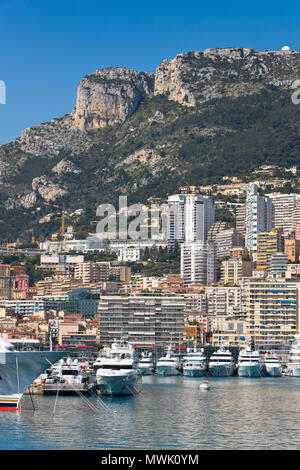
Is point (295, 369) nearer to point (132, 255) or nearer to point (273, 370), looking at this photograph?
point (273, 370)

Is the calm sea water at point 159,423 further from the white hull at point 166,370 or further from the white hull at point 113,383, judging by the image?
the white hull at point 166,370

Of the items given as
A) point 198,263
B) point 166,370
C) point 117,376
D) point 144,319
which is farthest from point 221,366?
point 198,263

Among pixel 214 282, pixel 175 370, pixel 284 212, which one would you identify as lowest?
pixel 175 370

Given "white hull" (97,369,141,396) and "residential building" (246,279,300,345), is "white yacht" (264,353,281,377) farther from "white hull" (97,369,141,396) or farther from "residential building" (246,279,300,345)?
"white hull" (97,369,141,396)

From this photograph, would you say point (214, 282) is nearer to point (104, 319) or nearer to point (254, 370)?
point (104, 319)

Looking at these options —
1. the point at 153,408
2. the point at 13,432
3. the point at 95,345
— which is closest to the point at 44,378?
the point at 153,408


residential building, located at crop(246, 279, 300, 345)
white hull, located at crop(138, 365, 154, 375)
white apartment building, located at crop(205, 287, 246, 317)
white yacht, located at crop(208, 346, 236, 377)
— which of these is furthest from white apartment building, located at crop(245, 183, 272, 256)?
white hull, located at crop(138, 365, 154, 375)
